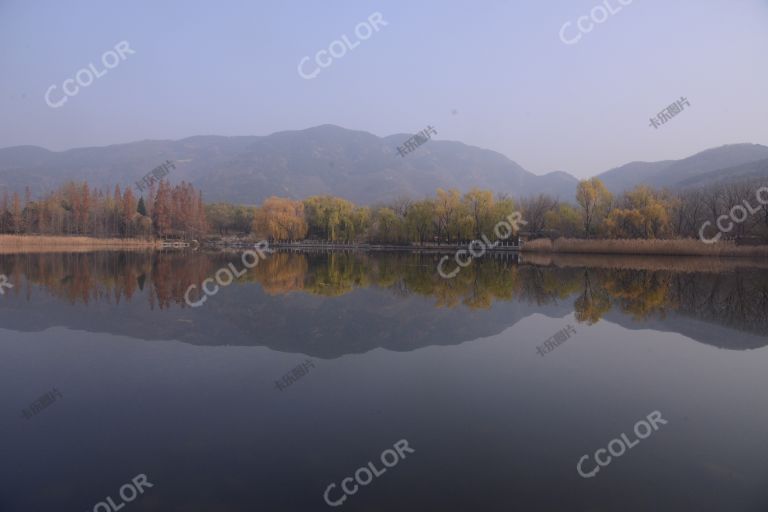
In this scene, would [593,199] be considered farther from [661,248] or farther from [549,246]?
[661,248]

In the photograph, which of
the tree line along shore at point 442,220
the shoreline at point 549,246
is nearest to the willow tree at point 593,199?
the tree line along shore at point 442,220

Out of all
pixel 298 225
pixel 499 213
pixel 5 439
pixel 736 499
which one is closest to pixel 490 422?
pixel 736 499

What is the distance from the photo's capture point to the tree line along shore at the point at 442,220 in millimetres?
41312

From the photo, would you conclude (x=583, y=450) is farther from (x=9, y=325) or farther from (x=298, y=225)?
(x=298, y=225)

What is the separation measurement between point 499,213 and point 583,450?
52010 millimetres

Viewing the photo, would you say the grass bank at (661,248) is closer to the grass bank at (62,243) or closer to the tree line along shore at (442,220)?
the tree line along shore at (442,220)

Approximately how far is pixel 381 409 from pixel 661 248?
3691 cm

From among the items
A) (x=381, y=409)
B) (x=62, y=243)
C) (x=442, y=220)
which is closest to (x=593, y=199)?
(x=442, y=220)

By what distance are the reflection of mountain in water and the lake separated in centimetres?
11

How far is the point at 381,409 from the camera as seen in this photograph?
18.9 ft

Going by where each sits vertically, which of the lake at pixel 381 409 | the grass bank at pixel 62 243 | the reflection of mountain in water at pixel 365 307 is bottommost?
the lake at pixel 381 409

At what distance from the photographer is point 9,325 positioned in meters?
10.2

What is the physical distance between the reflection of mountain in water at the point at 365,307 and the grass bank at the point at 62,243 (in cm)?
2968

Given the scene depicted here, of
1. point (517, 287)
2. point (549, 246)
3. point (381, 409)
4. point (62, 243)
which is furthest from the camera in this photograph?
point (62, 243)
